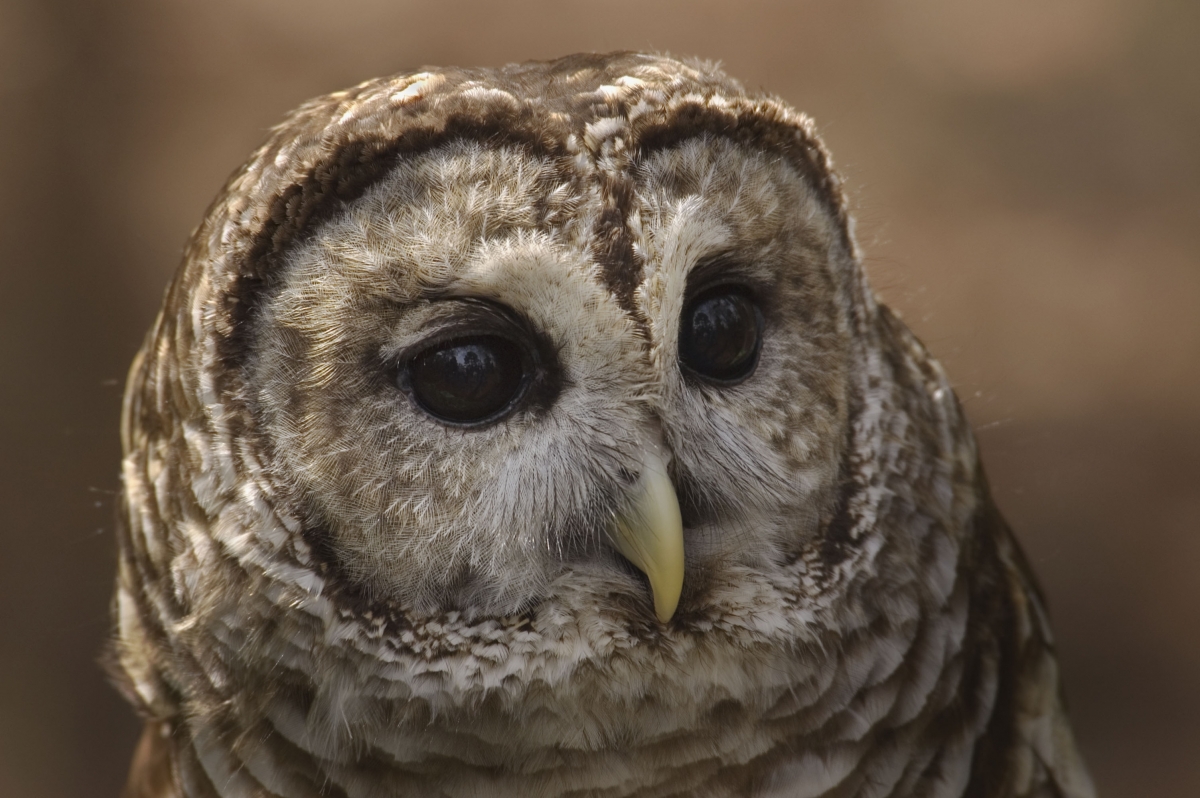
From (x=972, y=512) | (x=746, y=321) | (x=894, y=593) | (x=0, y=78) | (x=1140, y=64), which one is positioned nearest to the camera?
(x=746, y=321)

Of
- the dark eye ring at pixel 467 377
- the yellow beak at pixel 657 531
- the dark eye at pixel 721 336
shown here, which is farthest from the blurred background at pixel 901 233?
the dark eye ring at pixel 467 377

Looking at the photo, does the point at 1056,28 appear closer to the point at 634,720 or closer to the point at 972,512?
the point at 972,512

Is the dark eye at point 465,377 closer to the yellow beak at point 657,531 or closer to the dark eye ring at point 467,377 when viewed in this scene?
the dark eye ring at point 467,377

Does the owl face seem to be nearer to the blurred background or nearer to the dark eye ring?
the dark eye ring

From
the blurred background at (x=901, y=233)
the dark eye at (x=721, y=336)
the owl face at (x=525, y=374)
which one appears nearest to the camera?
the owl face at (x=525, y=374)

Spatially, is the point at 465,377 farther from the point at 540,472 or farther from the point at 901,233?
the point at 901,233

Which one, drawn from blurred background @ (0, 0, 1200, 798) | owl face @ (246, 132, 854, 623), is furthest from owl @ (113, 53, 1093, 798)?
blurred background @ (0, 0, 1200, 798)

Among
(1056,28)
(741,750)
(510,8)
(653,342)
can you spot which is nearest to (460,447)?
(653,342)
